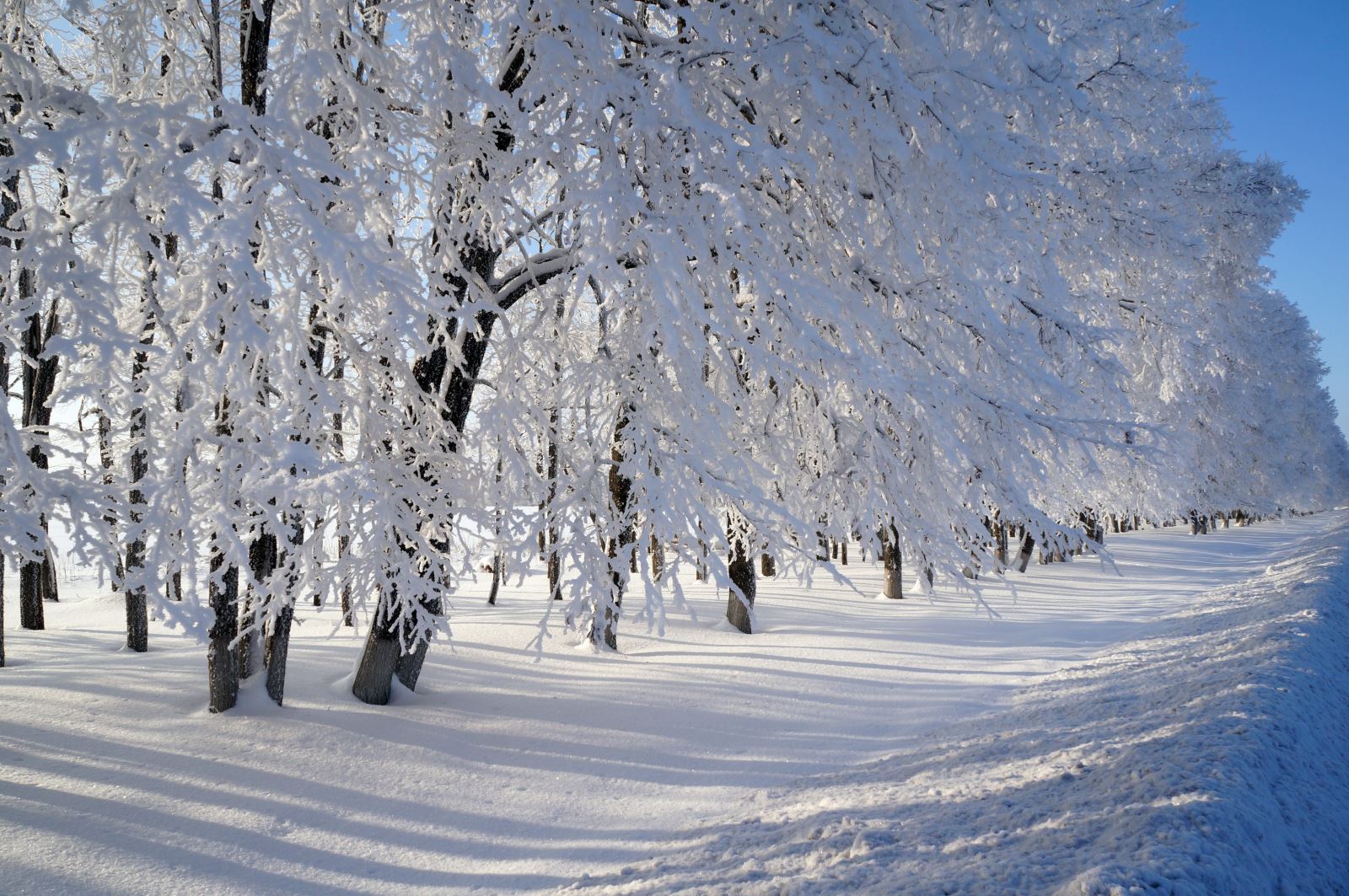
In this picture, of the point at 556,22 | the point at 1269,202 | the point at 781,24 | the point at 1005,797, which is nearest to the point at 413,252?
the point at 556,22

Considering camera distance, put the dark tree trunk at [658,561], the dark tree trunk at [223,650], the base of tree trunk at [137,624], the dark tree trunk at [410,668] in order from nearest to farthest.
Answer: the dark tree trunk at [658,561] < the dark tree trunk at [223,650] < the dark tree trunk at [410,668] < the base of tree trunk at [137,624]

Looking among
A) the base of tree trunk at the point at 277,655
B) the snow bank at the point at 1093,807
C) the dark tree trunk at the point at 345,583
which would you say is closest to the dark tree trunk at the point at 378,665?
the dark tree trunk at the point at 345,583

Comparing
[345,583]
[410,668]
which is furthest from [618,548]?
[410,668]

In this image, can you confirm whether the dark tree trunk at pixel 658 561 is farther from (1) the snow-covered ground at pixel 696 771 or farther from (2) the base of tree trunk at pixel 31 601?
(2) the base of tree trunk at pixel 31 601

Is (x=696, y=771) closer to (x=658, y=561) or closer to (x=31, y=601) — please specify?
(x=658, y=561)

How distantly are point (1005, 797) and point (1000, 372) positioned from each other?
3.32 meters

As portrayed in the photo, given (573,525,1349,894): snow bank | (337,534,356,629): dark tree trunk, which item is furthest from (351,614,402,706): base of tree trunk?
(573,525,1349,894): snow bank

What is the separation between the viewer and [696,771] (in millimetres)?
5926

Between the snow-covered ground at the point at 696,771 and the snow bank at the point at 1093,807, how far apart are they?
20mm

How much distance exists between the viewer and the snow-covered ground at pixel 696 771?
140 inches

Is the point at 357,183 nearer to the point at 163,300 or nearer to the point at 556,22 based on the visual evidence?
the point at 556,22

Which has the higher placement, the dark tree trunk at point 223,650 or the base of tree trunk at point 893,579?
the dark tree trunk at point 223,650

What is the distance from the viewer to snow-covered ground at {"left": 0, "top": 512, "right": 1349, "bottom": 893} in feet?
11.6

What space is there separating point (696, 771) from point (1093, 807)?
3.04 metres
